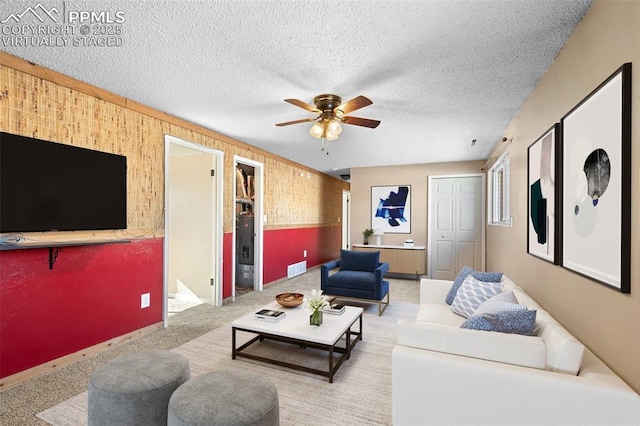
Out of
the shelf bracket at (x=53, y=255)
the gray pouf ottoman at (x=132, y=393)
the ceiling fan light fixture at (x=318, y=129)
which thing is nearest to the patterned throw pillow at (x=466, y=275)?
the ceiling fan light fixture at (x=318, y=129)

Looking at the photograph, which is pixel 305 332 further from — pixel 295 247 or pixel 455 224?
pixel 455 224

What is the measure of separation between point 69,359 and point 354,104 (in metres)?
3.28

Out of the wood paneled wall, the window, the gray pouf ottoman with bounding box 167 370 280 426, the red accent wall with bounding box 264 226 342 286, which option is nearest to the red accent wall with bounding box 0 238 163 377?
the wood paneled wall

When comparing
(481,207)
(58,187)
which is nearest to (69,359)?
(58,187)

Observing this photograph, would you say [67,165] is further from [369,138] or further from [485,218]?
[485,218]

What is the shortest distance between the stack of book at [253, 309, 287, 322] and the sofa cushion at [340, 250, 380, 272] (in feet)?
6.42

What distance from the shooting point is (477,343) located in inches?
61.5

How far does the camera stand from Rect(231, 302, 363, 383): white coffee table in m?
2.35

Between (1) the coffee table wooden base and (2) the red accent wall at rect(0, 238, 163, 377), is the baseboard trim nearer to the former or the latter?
(2) the red accent wall at rect(0, 238, 163, 377)

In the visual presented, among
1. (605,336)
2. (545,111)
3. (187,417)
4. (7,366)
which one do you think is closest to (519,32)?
(545,111)

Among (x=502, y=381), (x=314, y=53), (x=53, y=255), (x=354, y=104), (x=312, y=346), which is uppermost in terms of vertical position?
(x=314, y=53)

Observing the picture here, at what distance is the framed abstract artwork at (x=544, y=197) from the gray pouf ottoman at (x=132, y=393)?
253 cm

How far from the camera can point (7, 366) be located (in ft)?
7.30

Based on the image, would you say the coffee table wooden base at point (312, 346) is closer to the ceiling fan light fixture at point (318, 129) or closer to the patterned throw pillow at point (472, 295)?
the patterned throw pillow at point (472, 295)
